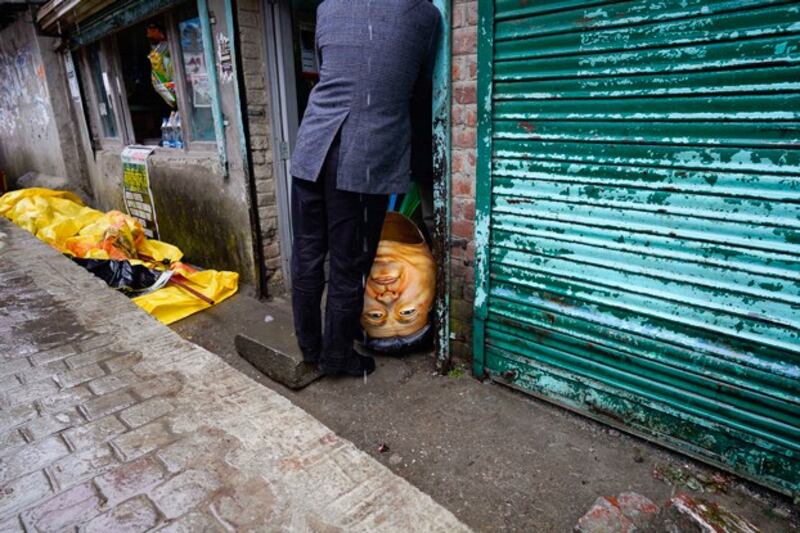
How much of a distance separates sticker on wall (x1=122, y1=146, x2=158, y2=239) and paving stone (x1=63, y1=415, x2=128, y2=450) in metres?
4.12

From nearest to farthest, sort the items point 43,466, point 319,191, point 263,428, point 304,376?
point 43,466 → point 263,428 → point 319,191 → point 304,376

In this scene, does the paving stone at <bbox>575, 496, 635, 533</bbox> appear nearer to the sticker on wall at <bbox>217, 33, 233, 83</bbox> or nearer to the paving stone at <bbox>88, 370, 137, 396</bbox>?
the paving stone at <bbox>88, 370, 137, 396</bbox>

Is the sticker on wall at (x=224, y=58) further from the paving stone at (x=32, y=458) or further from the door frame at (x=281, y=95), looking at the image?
the paving stone at (x=32, y=458)

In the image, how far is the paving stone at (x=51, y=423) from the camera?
6.16ft

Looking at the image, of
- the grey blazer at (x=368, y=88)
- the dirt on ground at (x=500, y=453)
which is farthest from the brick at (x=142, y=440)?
the grey blazer at (x=368, y=88)

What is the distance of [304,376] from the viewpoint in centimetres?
290

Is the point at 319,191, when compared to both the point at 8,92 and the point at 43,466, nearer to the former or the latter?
the point at 43,466

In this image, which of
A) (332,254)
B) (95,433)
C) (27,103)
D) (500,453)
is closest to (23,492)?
(95,433)

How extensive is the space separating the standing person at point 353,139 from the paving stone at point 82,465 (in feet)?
4.12

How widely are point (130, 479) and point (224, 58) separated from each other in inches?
127

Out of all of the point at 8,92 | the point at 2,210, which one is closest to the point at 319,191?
the point at 2,210

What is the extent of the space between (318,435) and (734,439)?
1.73 m

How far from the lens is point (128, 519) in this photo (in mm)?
1452

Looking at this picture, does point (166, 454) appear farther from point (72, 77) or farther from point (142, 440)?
point (72, 77)
